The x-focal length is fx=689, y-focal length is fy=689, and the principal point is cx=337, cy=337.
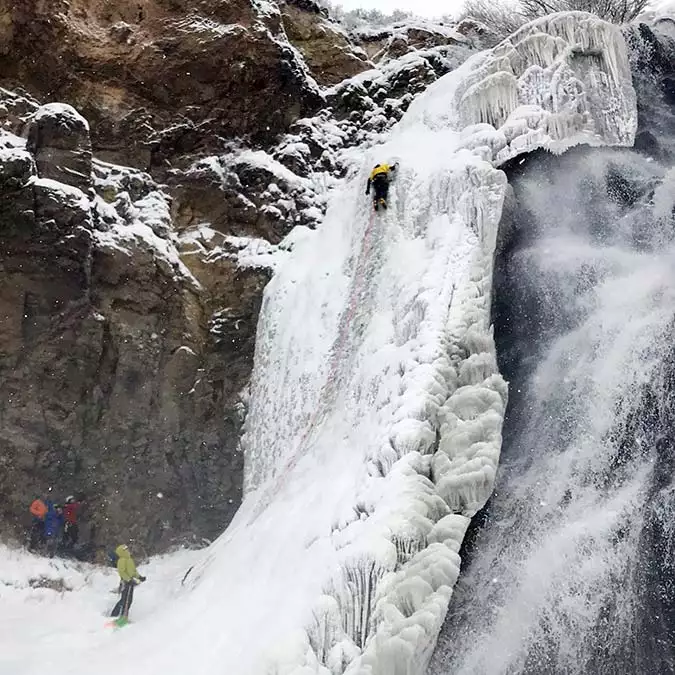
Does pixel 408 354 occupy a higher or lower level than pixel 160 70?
lower

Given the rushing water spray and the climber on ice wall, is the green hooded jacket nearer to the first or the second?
the rushing water spray

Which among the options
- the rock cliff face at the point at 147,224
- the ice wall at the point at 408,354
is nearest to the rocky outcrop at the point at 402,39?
the rock cliff face at the point at 147,224

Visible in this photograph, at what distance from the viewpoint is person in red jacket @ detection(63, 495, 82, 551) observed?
9.48 meters

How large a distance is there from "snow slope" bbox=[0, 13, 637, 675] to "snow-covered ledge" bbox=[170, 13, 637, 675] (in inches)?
0.7

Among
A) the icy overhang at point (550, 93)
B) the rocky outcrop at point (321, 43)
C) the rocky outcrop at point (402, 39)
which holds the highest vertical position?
the rocky outcrop at point (402, 39)

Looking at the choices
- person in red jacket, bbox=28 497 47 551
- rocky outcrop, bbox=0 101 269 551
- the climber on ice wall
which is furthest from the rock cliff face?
the climber on ice wall

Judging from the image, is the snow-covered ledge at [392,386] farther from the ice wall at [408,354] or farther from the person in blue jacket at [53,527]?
the person in blue jacket at [53,527]

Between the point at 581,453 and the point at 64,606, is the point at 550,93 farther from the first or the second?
the point at 64,606

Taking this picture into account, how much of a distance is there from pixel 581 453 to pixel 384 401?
1.76m

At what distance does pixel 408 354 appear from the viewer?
657cm

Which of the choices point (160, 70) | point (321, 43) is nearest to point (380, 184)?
point (160, 70)

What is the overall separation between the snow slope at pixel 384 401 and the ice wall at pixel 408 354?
0.06 feet

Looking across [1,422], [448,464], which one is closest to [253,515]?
[448,464]

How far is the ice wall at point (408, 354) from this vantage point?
4734 mm
